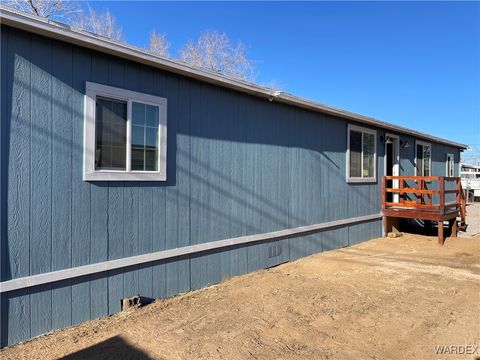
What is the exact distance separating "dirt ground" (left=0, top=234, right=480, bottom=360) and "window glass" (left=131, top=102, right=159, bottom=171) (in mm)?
1649

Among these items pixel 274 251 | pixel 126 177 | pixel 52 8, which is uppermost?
pixel 52 8

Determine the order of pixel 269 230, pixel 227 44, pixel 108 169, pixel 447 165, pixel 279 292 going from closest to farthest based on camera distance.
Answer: pixel 108 169, pixel 279 292, pixel 269 230, pixel 447 165, pixel 227 44

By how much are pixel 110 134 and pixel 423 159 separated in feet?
37.3

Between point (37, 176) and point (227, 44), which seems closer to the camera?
point (37, 176)

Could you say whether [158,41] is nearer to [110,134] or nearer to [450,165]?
[450,165]

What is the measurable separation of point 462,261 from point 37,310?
270 inches

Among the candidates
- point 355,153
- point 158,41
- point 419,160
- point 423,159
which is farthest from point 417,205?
point 158,41

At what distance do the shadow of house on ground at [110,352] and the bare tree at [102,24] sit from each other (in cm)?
1514

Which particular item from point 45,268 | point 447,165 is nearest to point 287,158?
point 45,268

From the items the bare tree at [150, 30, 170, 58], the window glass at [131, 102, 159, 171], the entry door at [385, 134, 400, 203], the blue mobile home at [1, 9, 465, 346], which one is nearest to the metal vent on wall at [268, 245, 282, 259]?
the blue mobile home at [1, 9, 465, 346]

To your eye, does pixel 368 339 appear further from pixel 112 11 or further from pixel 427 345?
pixel 112 11

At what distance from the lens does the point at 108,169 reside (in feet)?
13.8

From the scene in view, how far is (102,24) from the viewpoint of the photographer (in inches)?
663

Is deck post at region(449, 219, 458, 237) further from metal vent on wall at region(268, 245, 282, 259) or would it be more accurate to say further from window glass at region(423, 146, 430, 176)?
metal vent on wall at region(268, 245, 282, 259)
